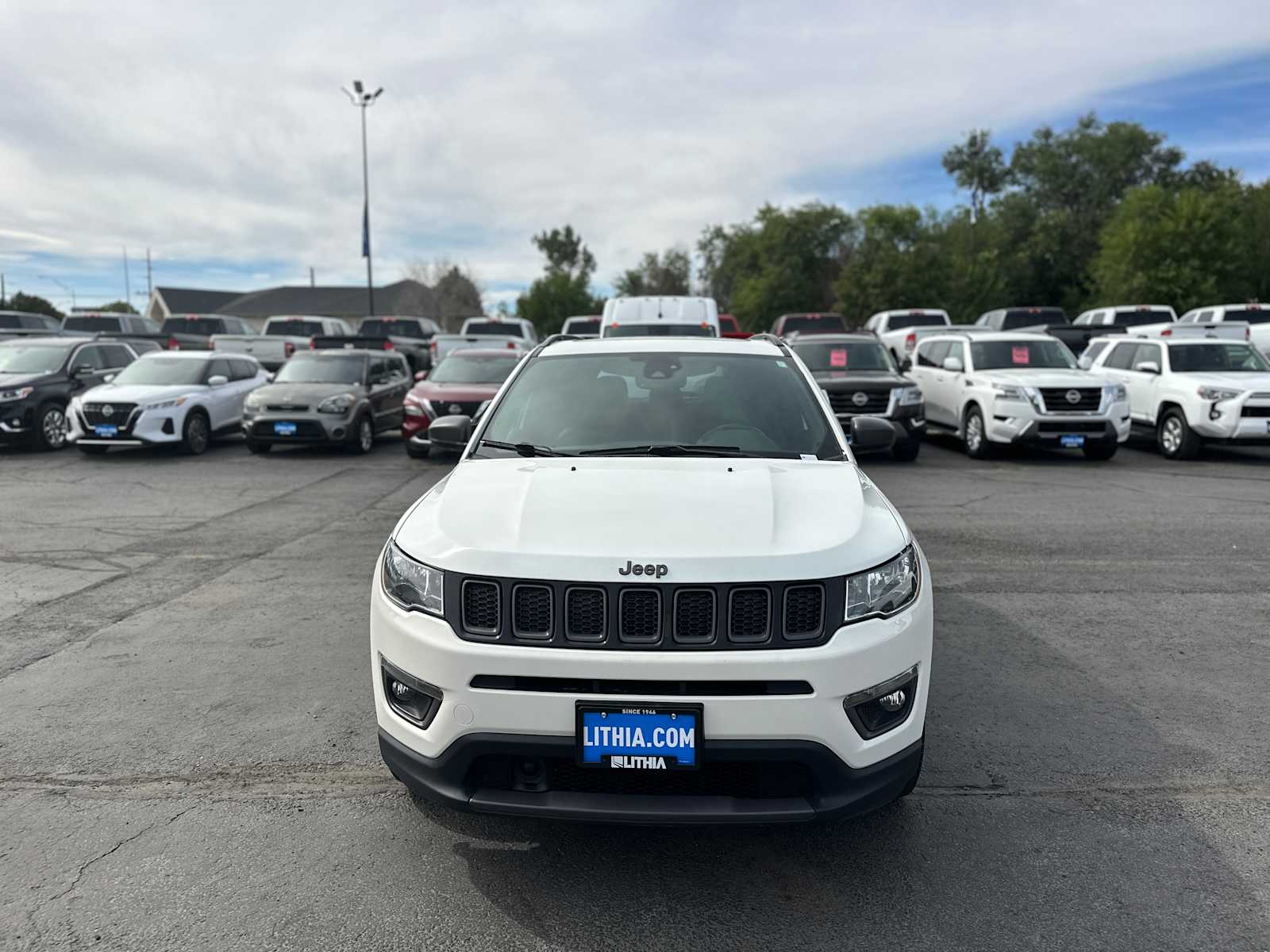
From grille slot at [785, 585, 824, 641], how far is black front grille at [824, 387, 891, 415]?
10915 mm

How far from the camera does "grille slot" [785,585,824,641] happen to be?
3.01 meters

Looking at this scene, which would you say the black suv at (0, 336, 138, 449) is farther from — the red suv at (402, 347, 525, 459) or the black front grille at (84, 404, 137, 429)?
the red suv at (402, 347, 525, 459)

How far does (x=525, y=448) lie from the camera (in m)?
4.30

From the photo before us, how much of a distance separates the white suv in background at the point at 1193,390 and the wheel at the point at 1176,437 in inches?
0.5

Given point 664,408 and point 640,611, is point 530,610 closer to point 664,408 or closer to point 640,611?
point 640,611

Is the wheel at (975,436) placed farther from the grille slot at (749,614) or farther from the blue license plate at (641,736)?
the blue license plate at (641,736)

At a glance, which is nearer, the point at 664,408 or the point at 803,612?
the point at 803,612

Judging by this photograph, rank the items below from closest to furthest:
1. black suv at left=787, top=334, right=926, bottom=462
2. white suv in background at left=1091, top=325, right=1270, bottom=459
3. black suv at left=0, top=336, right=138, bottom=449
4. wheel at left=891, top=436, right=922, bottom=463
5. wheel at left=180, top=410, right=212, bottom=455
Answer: white suv in background at left=1091, top=325, right=1270, bottom=459 → black suv at left=787, top=334, right=926, bottom=462 → wheel at left=891, top=436, right=922, bottom=463 → wheel at left=180, top=410, right=212, bottom=455 → black suv at left=0, top=336, right=138, bottom=449

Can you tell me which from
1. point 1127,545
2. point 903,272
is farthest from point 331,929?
point 903,272

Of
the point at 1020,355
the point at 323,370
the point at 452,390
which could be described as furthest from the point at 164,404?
the point at 1020,355

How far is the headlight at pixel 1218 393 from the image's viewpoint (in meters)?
13.4

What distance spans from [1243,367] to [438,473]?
39.1 ft

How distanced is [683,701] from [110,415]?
14.1m

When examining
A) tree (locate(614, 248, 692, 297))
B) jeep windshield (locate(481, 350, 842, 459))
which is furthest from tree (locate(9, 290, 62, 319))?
jeep windshield (locate(481, 350, 842, 459))
